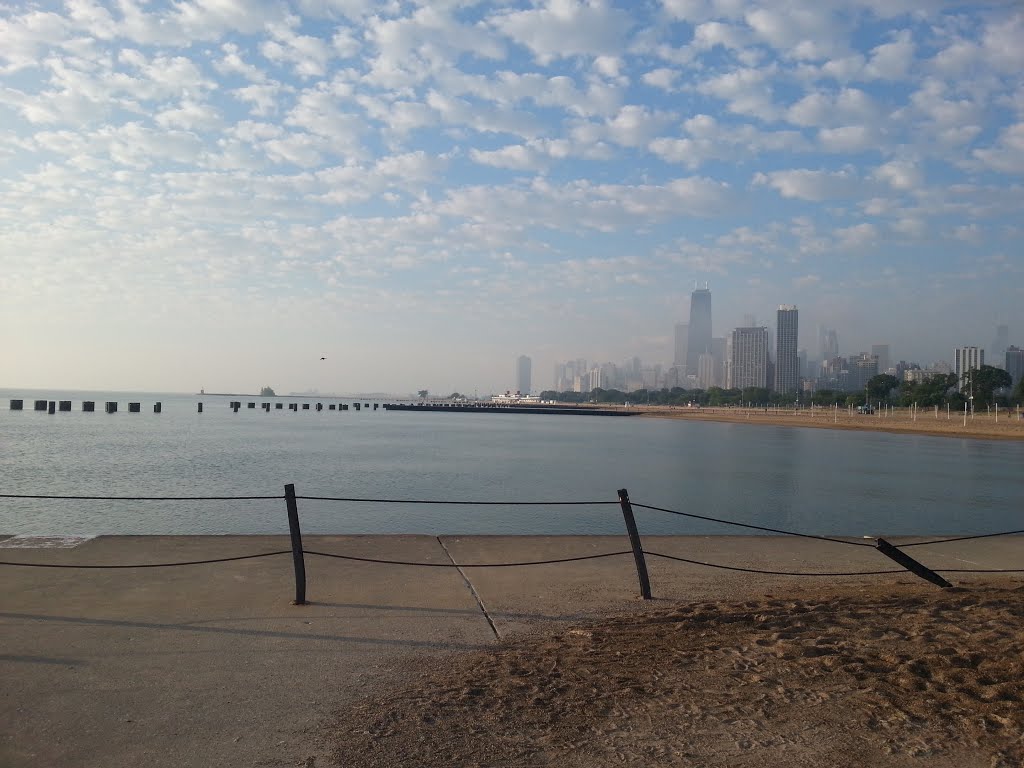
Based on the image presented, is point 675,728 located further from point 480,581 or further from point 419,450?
point 419,450

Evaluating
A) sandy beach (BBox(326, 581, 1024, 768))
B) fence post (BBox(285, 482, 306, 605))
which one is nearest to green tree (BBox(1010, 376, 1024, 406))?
sandy beach (BBox(326, 581, 1024, 768))

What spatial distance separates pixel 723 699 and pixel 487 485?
74.3 feet

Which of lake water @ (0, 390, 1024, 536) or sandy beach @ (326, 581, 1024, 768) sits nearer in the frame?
sandy beach @ (326, 581, 1024, 768)

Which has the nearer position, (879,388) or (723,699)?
(723,699)

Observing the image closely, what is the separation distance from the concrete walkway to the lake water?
19.4ft

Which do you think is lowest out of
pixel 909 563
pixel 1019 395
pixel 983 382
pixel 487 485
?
pixel 487 485

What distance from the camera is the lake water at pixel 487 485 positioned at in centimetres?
1788

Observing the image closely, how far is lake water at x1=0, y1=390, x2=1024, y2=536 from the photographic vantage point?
17.9 metres

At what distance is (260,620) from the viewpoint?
712cm

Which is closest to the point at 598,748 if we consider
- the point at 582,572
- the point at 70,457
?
the point at 582,572

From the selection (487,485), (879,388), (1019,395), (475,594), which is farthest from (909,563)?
(879,388)

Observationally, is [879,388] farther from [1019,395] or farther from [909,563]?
[909,563]

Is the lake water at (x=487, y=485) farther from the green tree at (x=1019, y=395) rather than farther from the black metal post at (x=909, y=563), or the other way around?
the green tree at (x=1019, y=395)

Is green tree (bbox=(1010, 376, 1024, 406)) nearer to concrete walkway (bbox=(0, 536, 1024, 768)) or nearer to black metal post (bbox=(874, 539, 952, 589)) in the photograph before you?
concrete walkway (bbox=(0, 536, 1024, 768))
